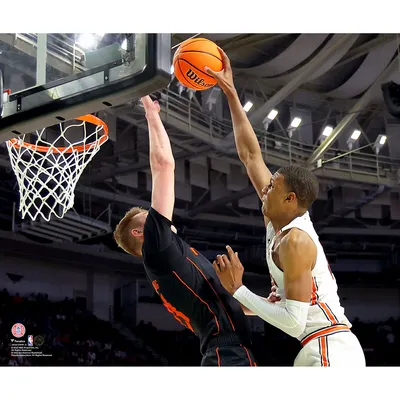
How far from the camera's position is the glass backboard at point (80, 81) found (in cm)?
283

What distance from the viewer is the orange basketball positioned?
3469mm

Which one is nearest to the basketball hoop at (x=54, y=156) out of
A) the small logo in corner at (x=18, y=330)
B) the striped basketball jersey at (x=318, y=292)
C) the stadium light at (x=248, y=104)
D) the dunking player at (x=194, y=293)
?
the dunking player at (x=194, y=293)

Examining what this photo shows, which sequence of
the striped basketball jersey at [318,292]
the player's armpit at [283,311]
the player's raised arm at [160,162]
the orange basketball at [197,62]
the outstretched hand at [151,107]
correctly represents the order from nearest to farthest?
the player's armpit at [283,311] < the striped basketball jersey at [318,292] < the player's raised arm at [160,162] < the outstretched hand at [151,107] < the orange basketball at [197,62]

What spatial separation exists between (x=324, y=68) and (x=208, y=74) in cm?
456

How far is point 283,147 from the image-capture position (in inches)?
303

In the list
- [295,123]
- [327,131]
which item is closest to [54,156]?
[295,123]

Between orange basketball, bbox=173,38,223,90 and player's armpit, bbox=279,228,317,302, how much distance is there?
1242 millimetres

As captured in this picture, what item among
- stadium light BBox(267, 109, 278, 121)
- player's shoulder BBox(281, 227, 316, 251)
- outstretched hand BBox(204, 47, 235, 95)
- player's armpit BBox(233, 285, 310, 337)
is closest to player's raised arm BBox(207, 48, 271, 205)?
outstretched hand BBox(204, 47, 235, 95)

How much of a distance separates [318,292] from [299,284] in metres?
0.17

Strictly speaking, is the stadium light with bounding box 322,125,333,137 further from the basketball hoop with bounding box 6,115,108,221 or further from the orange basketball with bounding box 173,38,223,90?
the orange basketball with bounding box 173,38,223,90

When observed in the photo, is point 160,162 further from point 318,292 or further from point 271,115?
point 271,115

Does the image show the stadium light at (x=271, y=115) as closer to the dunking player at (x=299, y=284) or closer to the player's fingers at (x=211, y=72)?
the player's fingers at (x=211, y=72)

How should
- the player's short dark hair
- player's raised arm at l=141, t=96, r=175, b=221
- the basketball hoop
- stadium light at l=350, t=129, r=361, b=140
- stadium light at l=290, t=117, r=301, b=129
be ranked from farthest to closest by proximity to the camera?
stadium light at l=290, t=117, r=301, b=129, stadium light at l=350, t=129, r=361, b=140, the basketball hoop, player's raised arm at l=141, t=96, r=175, b=221, the player's short dark hair
